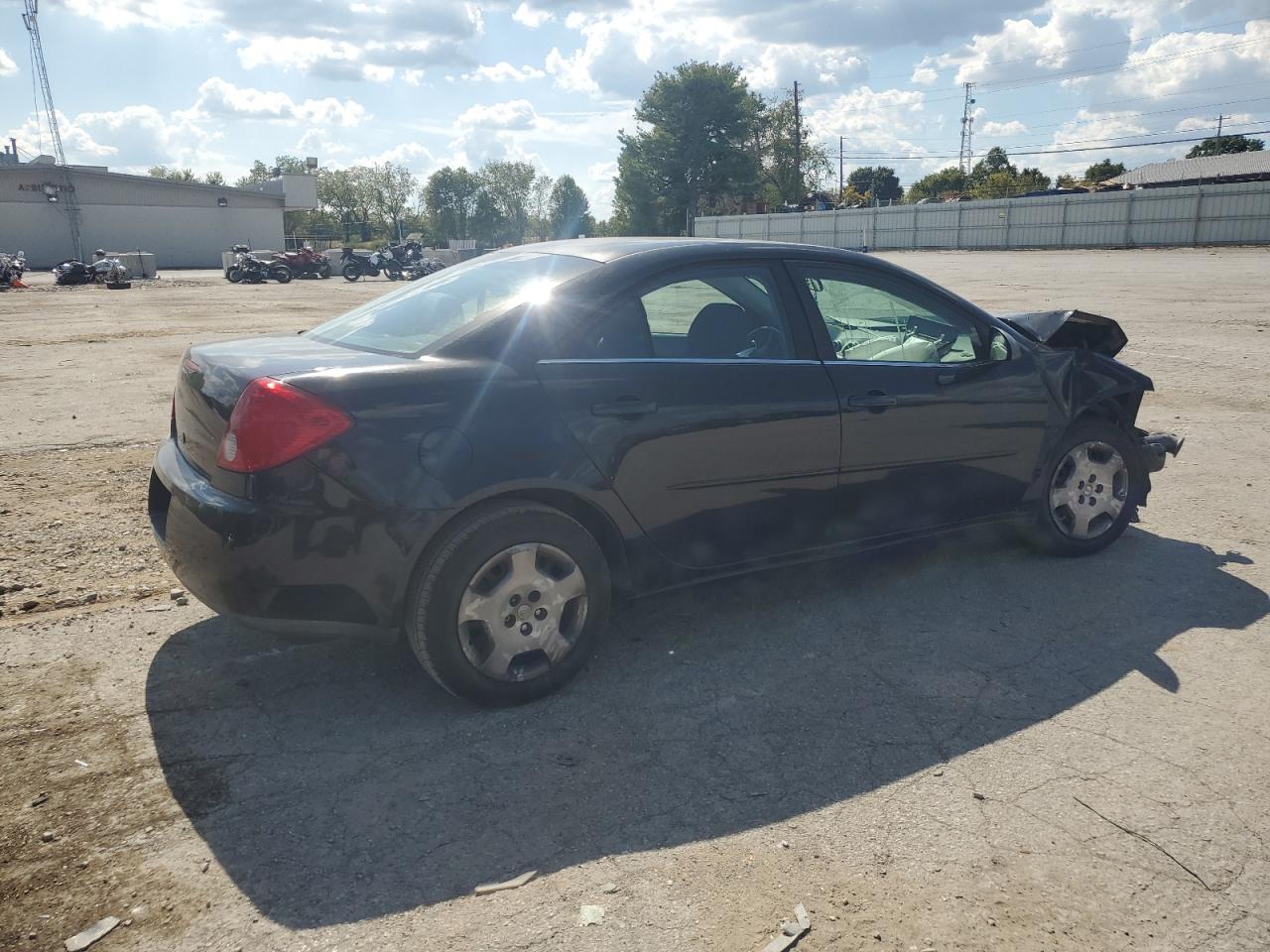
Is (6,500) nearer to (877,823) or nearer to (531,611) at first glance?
(531,611)

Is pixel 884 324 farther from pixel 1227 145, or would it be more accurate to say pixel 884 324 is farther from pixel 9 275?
pixel 1227 145

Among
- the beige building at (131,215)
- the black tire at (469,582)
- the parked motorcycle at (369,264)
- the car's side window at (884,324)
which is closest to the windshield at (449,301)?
the black tire at (469,582)

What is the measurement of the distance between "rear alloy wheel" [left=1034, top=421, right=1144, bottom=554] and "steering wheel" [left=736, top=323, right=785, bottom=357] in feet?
5.60

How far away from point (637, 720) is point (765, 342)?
1.65 metres

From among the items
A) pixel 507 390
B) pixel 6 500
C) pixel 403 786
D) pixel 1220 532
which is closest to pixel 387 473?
pixel 507 390

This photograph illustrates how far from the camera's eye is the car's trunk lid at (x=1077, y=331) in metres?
5.11

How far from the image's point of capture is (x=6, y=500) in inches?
233

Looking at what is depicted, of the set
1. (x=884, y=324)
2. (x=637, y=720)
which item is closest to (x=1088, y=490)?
(x=884, y=324)

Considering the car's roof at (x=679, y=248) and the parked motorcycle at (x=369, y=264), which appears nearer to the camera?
the car's roof at (x=679, y=248)

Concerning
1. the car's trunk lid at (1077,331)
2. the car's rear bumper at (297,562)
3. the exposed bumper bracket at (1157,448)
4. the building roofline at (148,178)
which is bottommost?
the exposed bumper bracket at (1157,448)

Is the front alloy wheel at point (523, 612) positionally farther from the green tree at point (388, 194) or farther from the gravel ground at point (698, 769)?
the green tree at point (388, 194)

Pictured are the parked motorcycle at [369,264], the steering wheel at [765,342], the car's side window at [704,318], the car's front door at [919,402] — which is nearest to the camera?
the car's side window at [704,318]

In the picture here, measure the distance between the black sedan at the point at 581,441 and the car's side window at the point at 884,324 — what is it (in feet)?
0.04

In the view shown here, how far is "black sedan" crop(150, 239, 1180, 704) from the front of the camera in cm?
315
